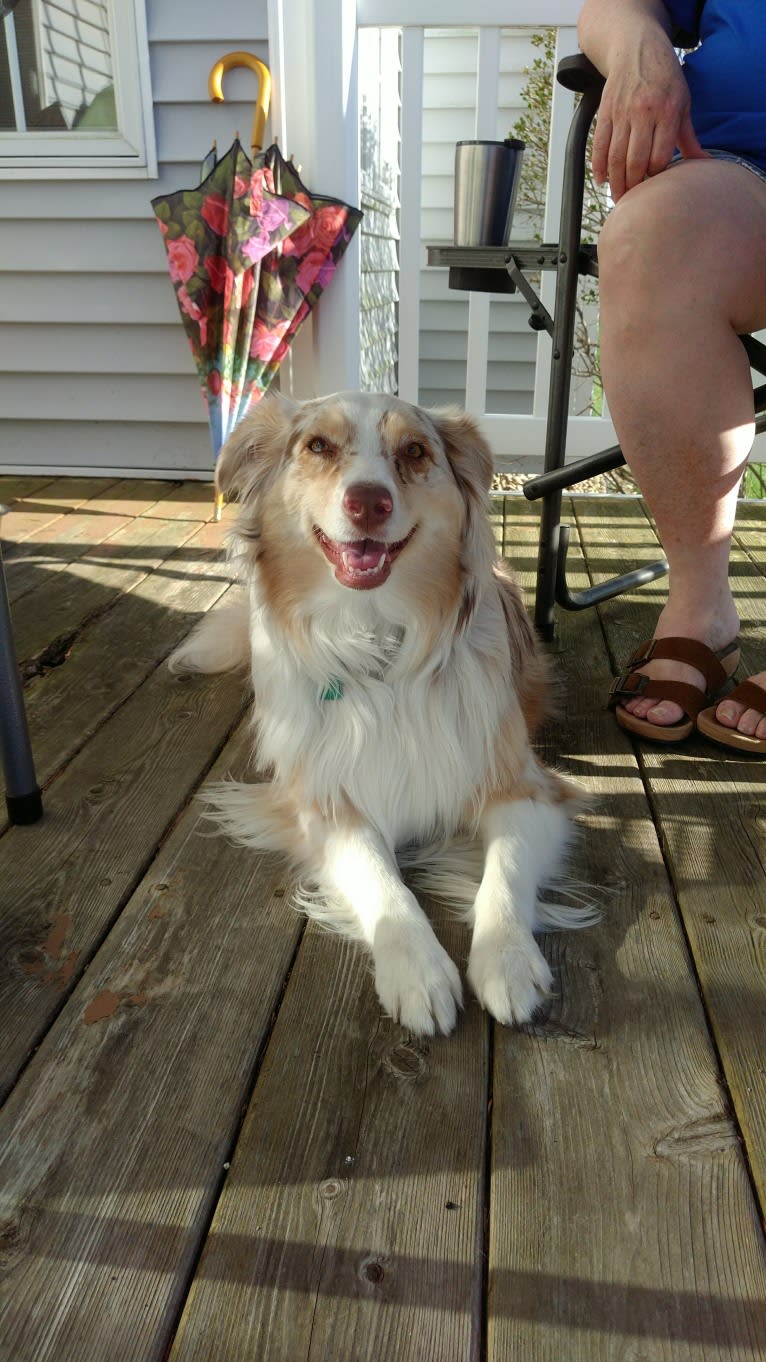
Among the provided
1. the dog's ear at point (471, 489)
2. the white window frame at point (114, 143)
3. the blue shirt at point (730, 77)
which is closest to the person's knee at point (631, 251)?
the blue shirt at point (730, 77)

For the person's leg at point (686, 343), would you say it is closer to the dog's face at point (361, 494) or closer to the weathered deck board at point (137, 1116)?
the dog's face at point (361, 494)

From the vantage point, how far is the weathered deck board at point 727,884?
4.21 feet

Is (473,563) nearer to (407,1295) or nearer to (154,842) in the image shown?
(154,842)

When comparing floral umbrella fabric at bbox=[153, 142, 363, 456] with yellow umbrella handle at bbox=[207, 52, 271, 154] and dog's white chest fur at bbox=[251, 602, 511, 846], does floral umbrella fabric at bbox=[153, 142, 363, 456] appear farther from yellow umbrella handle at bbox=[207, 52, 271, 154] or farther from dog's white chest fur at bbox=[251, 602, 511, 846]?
dog's white chest fur at bbox=[251, 602, 511, 846]

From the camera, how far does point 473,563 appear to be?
5.97 ft

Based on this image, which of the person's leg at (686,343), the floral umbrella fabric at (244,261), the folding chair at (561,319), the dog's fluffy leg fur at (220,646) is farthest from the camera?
the floral umbrella fabric at (244,261)

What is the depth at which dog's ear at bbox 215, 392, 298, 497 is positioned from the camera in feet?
6.06

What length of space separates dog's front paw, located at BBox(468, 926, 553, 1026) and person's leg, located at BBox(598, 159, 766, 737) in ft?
2.86

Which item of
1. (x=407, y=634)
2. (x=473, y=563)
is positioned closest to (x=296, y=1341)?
(x=407, y=634)

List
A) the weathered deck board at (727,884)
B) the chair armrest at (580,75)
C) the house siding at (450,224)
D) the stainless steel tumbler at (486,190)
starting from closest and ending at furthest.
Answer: the weathered deck board at (727,884)
the chair armrest at (580,75)
the stainless steel tumbler at (486,190)
the house siding at (450,224)

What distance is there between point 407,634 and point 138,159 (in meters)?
2.96

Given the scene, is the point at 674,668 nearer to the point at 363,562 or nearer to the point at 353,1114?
the point at 363,562

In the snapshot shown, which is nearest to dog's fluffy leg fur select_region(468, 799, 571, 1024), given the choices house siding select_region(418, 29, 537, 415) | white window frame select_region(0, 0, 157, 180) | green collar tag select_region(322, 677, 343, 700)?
green collar tag select_region(322, 677, 343, 700)

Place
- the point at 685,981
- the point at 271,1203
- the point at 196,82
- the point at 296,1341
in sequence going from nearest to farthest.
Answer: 1. the point at 296,1341
2. the point at 271,1203
3. the point at 685,981
4. the point at 196,82
